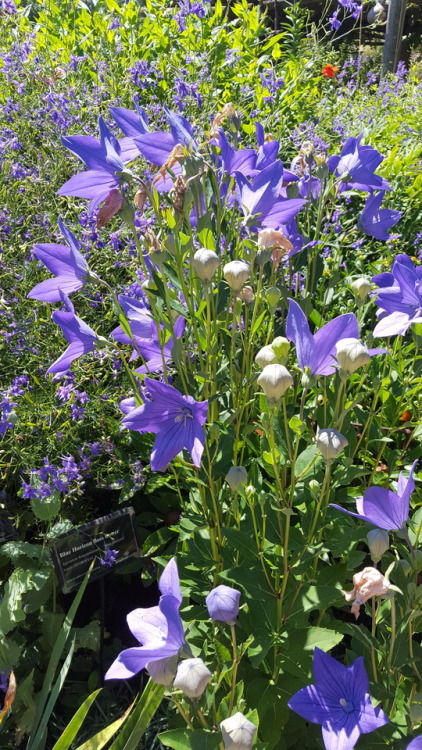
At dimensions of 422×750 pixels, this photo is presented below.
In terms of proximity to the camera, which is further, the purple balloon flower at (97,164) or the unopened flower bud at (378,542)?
the purple balloon flower at (97,164)

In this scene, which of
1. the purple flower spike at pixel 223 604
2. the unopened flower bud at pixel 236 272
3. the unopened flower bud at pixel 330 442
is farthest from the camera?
the unopened flower bud at pixel 236 272

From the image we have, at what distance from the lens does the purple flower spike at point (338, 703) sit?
3.61 ft

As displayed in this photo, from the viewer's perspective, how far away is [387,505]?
1.15m

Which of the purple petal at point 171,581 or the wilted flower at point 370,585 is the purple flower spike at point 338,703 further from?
the purple petal at point 171,581

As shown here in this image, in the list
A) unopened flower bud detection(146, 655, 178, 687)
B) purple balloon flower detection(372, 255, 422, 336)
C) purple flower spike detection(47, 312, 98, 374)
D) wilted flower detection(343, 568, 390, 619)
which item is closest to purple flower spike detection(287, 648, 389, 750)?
wilted flower detection(343, 568, 390, 619)

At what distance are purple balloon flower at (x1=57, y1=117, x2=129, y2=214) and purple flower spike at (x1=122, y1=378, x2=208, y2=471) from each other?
43 centimetres

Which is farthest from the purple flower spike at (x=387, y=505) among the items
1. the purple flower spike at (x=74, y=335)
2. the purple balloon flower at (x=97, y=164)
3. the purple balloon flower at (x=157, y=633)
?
the purple balloon flower at (x=97, y=164)

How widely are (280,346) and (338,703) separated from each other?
2.20 ft

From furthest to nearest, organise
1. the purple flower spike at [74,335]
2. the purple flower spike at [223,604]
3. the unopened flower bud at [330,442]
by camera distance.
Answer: the purple flower spike at [74,335] → the unopened flower bud at [330,442] → the purple flower spike at [223,604]

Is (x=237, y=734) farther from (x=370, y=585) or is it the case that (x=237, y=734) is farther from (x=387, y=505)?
(x=387, y=505)

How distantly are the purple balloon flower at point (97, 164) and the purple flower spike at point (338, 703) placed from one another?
993 mm

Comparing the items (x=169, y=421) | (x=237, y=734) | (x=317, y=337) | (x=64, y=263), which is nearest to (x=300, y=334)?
(x=317, y=337)

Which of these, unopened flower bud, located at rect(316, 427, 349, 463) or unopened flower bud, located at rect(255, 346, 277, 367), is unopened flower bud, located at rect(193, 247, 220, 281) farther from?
unopened flower bud, located at rect(316, 427, 349, 463)

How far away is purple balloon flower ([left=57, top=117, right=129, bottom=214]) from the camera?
1262 millimetres
